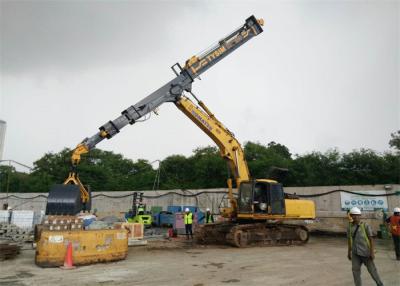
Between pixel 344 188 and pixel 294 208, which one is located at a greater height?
pixel 344 188

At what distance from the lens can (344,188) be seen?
65.4 ft

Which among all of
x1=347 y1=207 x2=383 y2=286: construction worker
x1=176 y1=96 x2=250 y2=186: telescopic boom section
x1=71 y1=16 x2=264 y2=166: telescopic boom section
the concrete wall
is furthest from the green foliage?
x1=347 y1=207 x2=383 y2=286: construction worker

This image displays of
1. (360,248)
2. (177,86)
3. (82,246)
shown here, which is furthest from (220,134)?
(360,248)

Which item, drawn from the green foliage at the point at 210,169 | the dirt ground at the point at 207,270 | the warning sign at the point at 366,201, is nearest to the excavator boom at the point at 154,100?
the dirt ground at the point at 207,270

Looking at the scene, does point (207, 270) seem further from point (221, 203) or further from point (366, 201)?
point (366, 201)

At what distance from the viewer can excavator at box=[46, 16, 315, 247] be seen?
12.8 m

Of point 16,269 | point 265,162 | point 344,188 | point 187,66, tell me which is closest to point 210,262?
point 16,269

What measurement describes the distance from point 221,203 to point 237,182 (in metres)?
5.32

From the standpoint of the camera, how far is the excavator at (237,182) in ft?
41.9

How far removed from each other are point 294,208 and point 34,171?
5318cm

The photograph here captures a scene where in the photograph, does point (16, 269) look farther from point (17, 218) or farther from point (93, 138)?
point (17, 218)

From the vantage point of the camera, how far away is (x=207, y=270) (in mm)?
8469

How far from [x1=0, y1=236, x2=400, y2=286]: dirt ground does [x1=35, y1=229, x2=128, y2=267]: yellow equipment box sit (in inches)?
10.9

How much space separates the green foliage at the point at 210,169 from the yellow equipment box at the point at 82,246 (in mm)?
8395
